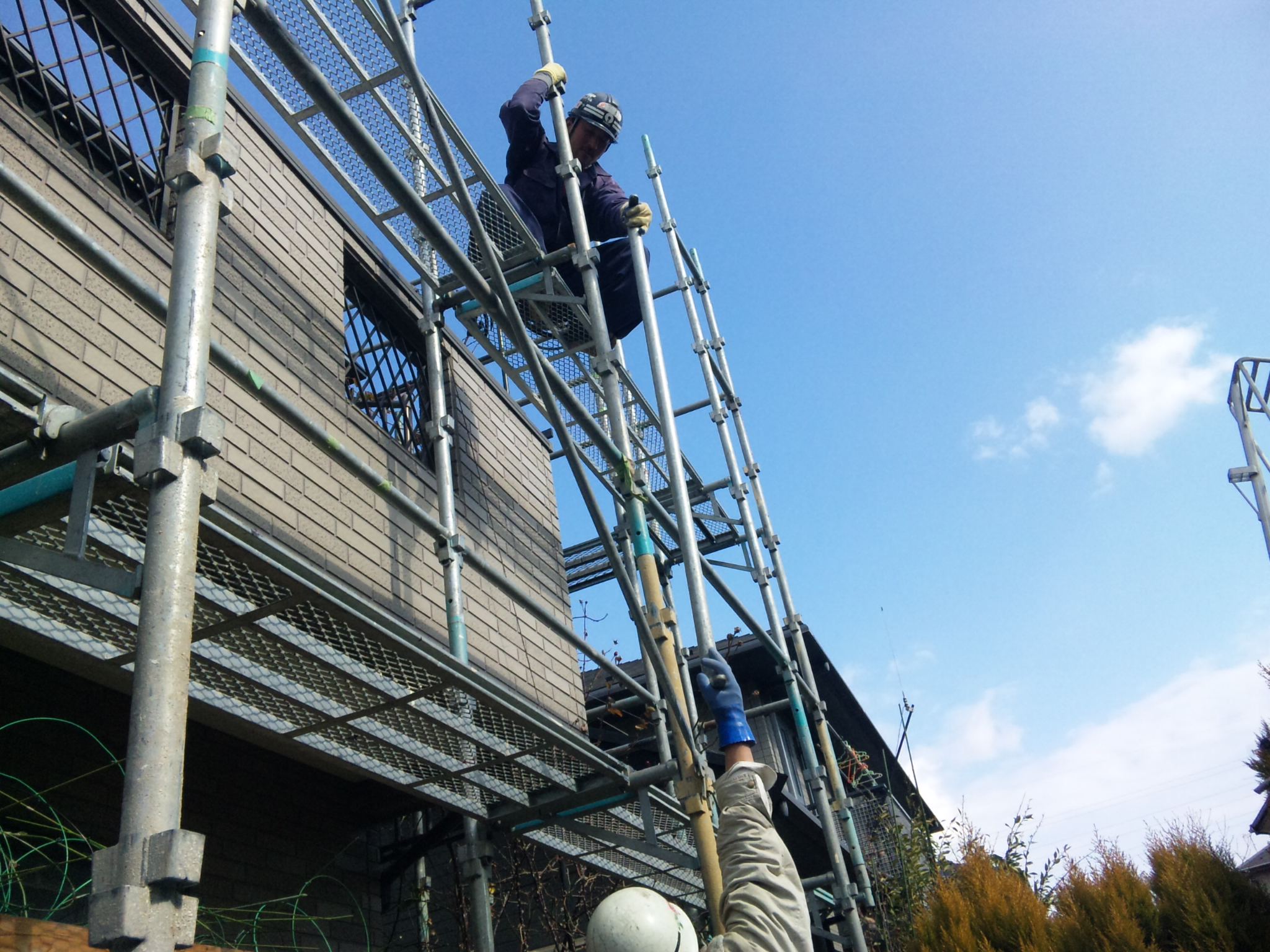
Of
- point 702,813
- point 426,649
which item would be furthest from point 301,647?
point 702,813

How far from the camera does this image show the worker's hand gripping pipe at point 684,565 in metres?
4.60

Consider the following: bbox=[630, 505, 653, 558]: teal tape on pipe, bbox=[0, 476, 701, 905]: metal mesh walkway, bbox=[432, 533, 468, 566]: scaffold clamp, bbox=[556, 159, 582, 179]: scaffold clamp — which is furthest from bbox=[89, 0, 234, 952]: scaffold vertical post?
bbox=[556, 159, 582, 179]: scaffold clamp

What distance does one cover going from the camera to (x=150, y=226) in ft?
16.2

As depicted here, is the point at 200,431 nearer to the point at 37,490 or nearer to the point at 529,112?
the point at 37,490

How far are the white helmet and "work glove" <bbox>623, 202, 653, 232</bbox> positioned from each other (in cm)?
421

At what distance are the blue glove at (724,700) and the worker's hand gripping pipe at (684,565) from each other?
49 centimetres

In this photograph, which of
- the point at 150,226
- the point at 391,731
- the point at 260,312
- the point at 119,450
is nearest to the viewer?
the point at 119,450

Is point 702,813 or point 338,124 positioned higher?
point 338,124

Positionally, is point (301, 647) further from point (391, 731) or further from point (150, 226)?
point (150, 226)

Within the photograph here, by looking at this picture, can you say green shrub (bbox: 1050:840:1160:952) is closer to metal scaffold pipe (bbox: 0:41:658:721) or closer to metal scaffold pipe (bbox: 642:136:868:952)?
metal scaffold pipe (bbox: 642:136:868:952)

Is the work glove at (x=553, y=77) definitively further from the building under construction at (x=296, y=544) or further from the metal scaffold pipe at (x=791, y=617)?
the metal scaffold pipe at (x=791, y=617)

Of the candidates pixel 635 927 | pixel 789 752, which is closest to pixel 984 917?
pixel 789 752

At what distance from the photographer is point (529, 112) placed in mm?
7062

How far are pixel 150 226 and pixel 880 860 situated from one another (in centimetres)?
917
